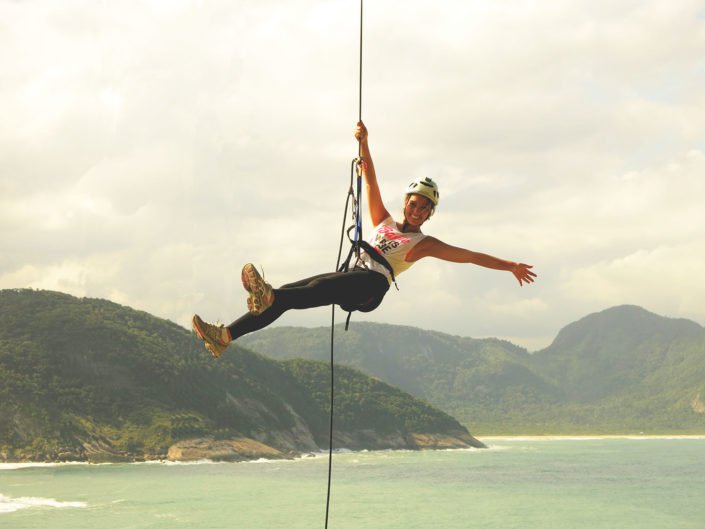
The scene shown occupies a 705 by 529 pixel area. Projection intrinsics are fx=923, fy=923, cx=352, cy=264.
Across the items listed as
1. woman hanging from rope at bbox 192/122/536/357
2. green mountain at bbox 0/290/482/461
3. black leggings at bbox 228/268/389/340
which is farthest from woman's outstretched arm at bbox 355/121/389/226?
green mountain at bbox 0/290/482/461

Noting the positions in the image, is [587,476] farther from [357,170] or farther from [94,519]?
[357,170]

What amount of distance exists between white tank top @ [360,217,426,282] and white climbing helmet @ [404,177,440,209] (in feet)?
1.03

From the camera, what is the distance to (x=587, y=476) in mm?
110438

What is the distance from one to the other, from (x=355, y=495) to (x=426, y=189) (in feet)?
278

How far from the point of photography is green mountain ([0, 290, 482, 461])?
100 metres

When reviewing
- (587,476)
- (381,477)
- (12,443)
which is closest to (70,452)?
(12,443)

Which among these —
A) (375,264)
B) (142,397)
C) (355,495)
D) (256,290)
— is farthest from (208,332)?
(142,397)

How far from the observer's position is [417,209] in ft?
24.2

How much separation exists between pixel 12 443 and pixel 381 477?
39265 mm

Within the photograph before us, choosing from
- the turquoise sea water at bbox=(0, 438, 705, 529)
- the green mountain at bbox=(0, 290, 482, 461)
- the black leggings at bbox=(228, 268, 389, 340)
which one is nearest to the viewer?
the black leggings at bbox=(228, 268, 389, 340)

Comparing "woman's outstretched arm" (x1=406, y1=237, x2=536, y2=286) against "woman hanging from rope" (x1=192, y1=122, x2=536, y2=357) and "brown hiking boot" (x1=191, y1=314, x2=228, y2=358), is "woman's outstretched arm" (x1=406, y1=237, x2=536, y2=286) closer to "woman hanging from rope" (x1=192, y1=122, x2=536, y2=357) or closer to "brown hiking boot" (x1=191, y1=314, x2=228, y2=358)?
"woman hanging from rope" (x1=192, y1=122, x2=536, y2=357)

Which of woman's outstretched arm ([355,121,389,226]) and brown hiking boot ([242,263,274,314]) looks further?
woman's outstretched arm ([355,121,389,226])

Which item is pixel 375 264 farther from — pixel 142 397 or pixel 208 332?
pixel 142 397

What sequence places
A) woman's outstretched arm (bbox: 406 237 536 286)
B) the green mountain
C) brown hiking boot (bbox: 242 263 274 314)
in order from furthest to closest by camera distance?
the green mountain < woman's outstretched arm (bbox: 406 237 536 286) < brown hiking boot (bbox: 242 263 274 314)
